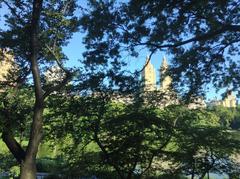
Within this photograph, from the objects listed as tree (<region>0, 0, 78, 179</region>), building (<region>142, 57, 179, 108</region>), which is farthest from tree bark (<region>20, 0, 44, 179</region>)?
building (<region>142, 57, 179, 108</region>)

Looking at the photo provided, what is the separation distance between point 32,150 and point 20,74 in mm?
4125

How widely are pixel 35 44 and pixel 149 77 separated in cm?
470

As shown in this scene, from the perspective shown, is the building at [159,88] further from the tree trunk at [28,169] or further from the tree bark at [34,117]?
the tree trunk at [28,169]

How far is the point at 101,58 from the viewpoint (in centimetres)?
1503

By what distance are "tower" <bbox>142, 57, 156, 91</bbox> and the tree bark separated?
3705 millimetres

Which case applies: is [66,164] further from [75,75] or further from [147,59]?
[147,59]

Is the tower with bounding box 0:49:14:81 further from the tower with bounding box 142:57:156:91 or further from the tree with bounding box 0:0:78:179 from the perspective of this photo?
the tower with bounding box 142:57:156:91

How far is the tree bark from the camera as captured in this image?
12.2 metres

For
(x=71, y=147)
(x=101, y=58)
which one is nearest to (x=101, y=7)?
(x=101, y=58)

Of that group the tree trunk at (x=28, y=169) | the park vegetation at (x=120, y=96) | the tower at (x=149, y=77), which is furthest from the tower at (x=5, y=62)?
the tower at (x=149, y=77)

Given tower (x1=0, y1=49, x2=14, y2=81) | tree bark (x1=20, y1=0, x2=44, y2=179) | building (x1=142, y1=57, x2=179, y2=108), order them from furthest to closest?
1. tower (x1=0, y1=49, x2=14, y2=81)
2. building (x1=142, y1=57, x2=179, y2=108)
3. tree bark (x1=20, y1=0, x2=44, y2=179)

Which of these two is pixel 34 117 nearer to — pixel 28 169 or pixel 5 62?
A: pixel 28 169

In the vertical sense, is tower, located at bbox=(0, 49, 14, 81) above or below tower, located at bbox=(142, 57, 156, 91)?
above

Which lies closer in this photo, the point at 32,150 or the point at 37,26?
the point at 32,150
